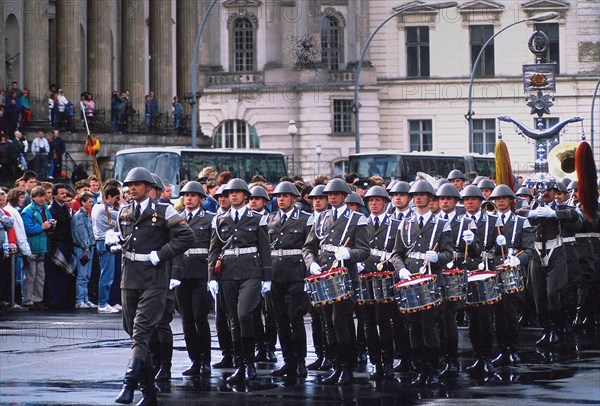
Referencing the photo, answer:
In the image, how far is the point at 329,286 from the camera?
19.0m

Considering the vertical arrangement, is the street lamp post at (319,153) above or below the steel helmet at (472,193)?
above

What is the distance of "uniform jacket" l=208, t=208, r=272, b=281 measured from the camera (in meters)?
19.2

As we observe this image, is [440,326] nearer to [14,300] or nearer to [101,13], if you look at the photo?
[14,300]

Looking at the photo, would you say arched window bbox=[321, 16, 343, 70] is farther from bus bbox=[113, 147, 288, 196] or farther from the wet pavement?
the wet pavement

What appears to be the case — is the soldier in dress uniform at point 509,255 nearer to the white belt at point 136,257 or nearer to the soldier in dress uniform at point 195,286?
the soldier in dress uniform at point 195,286

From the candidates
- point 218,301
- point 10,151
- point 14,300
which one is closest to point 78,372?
point 218,301

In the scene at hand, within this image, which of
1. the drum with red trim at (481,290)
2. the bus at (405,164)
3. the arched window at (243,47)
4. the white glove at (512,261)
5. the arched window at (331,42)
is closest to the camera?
the drum with red trim at (481,290)

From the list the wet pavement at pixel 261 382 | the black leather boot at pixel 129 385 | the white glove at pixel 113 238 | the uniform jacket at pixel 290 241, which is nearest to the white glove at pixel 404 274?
the wet pavement at pixel 261 382

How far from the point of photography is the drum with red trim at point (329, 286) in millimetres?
18938

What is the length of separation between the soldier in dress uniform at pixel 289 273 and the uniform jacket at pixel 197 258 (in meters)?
0.74

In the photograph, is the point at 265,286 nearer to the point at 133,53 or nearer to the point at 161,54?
the point at 133,53

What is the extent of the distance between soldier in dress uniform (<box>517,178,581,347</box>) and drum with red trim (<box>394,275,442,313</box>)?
5.59 m

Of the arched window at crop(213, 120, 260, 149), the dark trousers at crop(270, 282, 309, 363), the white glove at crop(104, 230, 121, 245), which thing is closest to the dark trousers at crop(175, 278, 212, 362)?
the dark trousers at crop(270, 282, 309, 363)

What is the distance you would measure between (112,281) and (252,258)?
1061cm
